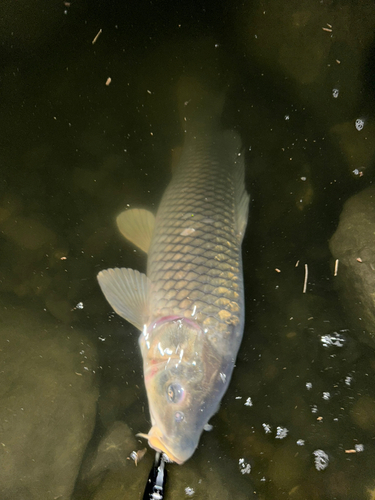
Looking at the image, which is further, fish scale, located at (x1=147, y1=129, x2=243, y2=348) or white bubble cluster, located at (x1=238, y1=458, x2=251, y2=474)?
white bubble cluster, located at (x1=238, y1=458, x2=251, y2=474)

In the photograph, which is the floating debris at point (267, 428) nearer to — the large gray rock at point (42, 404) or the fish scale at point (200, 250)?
the fish scale at point (200, 250)

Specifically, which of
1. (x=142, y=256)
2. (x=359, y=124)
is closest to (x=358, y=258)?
(x=359, y=124)

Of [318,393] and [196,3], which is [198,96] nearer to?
[196,3]

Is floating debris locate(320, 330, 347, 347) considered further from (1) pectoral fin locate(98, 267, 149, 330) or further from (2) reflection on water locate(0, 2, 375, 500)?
(1) pectoral fin locate(98, 267, 149, 330)

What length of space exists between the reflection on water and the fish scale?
1.17 ft

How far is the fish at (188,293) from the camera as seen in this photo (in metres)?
1.38

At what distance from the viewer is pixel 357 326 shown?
6.46 feet

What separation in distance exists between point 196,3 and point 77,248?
78.5 inches

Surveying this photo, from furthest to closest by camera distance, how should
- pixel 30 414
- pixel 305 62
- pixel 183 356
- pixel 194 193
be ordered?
pixel 305 62
pixel 194 193
pixel 30 414
pixel 183 356

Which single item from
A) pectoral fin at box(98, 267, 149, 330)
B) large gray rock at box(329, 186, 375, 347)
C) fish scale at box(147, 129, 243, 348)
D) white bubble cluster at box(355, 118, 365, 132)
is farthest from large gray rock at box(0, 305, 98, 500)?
white bubble cluster at box(355, 118, 365, 132)

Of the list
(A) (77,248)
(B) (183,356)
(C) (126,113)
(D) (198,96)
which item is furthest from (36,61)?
(B) (183,356)

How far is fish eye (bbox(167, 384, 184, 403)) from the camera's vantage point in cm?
137

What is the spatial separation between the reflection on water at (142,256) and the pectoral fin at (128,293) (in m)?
0.23

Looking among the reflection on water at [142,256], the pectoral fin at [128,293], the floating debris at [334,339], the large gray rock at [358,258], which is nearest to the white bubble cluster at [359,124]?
the reflection on water at [142,256]
